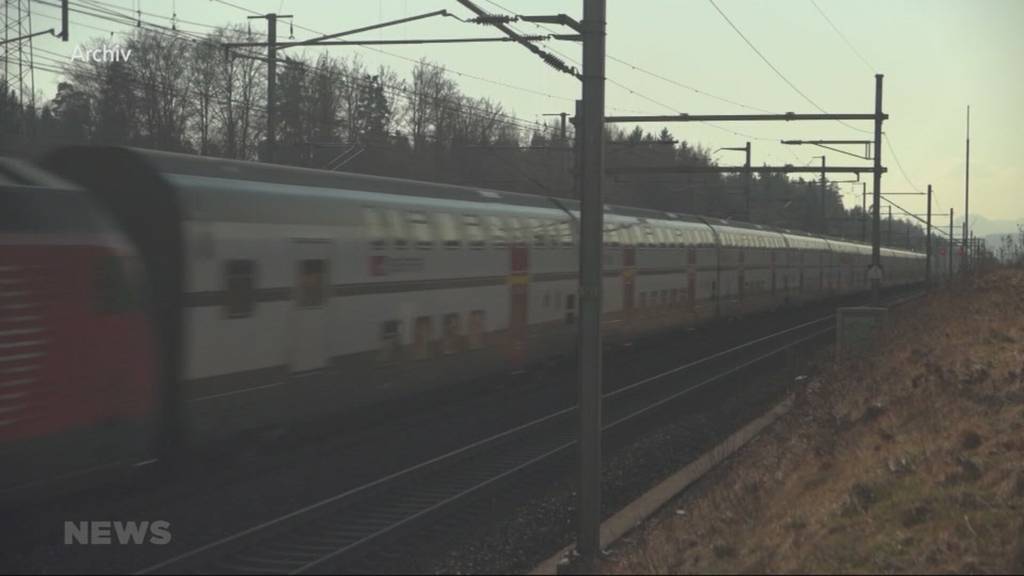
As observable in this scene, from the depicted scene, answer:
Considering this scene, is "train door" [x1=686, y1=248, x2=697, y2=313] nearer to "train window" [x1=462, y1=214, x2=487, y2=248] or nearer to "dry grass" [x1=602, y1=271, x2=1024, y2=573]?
"dry grass" [x1=602, y1=271, x2=1024, y2=573]

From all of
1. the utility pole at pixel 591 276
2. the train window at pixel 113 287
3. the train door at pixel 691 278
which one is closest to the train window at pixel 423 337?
the train window at pixel 113 287

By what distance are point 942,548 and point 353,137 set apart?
163 feet

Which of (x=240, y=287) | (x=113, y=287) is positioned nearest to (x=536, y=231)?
(x=240, y=287)

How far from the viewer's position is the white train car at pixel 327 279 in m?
11.1

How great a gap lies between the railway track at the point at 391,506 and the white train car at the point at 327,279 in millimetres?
1606

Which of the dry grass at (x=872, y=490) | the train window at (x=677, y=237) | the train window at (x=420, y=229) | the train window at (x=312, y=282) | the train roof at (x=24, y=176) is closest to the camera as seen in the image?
the dry grass at (x=872, y=490)

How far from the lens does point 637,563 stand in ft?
29.4

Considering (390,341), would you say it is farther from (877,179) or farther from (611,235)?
(877,179)

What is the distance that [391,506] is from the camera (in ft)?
37.0

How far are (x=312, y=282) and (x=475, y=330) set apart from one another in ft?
17.1

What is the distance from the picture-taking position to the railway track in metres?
9.16

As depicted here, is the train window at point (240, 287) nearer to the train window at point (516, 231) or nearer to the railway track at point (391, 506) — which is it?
the railway track at point (391, 506)

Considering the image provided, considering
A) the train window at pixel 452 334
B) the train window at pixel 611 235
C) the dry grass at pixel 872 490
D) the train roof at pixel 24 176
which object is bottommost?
the dry grass at pixel 872 490

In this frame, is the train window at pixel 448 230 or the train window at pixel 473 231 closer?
the train window at pixel 448 230
